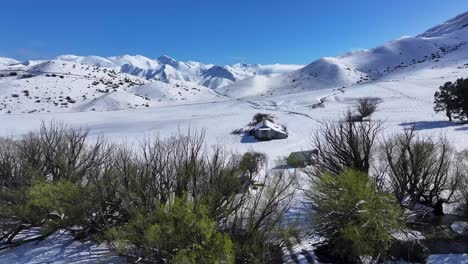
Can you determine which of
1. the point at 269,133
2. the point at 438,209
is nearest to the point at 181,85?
the point at 269,133

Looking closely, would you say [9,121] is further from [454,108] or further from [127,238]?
[454,108]

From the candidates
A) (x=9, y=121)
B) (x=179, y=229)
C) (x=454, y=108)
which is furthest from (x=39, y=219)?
(x=9, y=121)

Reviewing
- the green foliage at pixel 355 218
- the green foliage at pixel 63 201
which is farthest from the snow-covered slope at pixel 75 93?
the green foliage at pixel 355 218

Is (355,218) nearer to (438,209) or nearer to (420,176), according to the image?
(420,176)

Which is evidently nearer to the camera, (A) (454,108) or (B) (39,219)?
(B) (39,219)

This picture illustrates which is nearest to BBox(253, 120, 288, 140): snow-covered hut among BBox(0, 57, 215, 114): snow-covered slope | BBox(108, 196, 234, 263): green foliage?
BBox(108, 196, 234, 263): green foliage

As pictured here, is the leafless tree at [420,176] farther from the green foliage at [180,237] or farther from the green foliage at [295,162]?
the green foliage at [180,237]

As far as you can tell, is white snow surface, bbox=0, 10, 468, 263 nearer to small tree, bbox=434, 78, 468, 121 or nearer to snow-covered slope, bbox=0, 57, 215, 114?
snow-covered slope, bbox=0, 57, 215, 114

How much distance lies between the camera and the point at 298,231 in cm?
1698

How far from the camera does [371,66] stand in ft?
553

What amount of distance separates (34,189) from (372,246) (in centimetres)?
1591

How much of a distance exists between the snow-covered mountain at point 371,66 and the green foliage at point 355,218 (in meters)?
116

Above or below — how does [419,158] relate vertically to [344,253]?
A: above

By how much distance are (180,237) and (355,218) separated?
7.22 m
